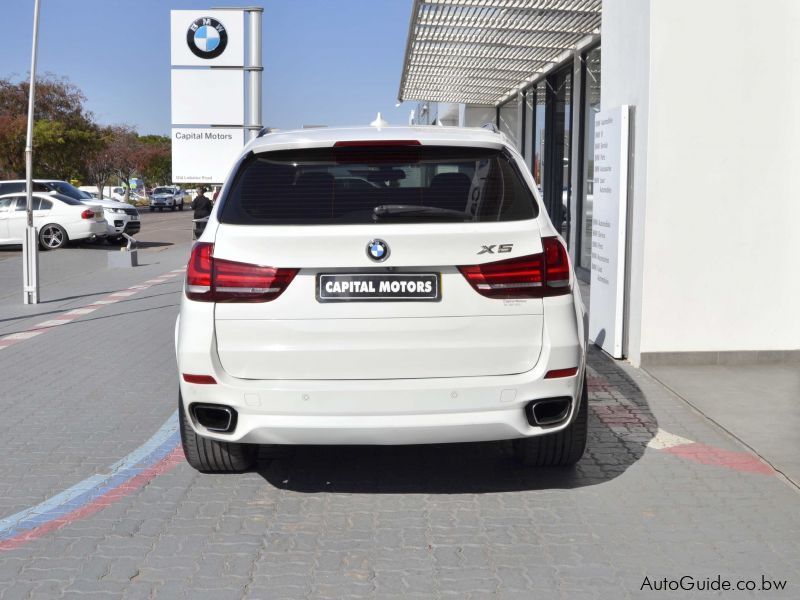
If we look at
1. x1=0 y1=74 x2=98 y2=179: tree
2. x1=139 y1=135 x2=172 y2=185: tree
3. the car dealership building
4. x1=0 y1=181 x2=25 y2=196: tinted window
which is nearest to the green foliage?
x1=0 y1=74 x2=98 y2=179: tree

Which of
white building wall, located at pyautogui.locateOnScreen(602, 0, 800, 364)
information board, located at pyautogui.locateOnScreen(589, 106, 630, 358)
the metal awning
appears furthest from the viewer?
the metal awning

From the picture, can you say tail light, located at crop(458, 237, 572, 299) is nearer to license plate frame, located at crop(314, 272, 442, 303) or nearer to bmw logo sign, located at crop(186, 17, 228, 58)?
license plate frame, located at crop(314, 272, 442, 303)

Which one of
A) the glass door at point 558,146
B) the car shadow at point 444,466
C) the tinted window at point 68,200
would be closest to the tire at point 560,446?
the car shadow at point 444,466

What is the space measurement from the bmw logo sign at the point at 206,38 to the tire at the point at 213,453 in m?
9.37

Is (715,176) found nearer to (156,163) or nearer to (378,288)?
(378,288)

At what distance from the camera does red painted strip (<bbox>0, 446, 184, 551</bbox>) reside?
4578 millimetres

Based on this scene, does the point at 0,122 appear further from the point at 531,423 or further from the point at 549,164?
the point at 531,423

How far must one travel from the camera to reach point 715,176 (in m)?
8.58

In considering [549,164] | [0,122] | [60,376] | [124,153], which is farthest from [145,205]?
[60,376]

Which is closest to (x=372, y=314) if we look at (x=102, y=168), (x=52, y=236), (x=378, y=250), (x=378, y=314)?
(x=378, y=314)

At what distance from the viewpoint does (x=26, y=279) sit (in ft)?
47.4

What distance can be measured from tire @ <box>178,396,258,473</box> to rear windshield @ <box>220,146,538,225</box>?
1210 mm

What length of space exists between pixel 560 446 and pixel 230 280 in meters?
1.91

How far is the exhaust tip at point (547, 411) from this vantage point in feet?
15.6
